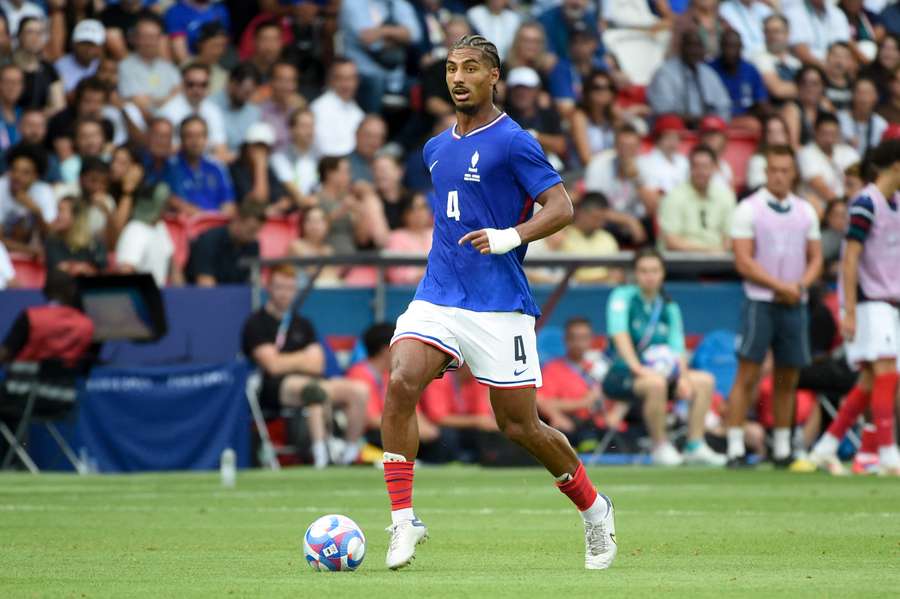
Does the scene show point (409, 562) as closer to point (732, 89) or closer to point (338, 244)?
point (338, 244)

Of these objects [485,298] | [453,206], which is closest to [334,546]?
[485,298]

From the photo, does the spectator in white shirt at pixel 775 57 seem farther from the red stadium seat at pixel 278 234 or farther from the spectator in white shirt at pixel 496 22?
the red stadium seat at pixel 278 234

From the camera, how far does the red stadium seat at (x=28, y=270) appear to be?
18.6 m

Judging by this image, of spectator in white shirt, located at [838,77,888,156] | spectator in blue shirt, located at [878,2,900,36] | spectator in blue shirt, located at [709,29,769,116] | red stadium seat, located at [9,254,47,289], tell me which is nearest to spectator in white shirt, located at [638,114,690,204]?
spectator in blue shirt, located at [709,29,769,116]

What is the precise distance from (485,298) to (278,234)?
1176cm

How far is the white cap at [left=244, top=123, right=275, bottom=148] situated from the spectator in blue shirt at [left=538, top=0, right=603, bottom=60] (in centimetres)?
511

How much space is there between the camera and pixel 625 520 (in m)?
11.3

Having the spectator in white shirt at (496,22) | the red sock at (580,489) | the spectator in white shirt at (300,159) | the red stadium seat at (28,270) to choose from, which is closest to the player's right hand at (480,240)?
the red sock at (580,489)

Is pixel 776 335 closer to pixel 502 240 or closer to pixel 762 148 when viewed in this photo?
pixel 762 148

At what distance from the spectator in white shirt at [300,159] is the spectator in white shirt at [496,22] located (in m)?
3.18

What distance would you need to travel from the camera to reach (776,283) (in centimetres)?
1627

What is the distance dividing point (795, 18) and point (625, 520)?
55.3 ft

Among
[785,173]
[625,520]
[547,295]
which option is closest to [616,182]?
[547,295]

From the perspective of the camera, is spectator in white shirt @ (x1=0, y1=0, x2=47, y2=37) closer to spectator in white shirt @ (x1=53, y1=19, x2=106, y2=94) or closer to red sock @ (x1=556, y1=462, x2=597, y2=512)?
spectator in white shirt @ (x1=53, y1=19, x2=106, y2=94)
